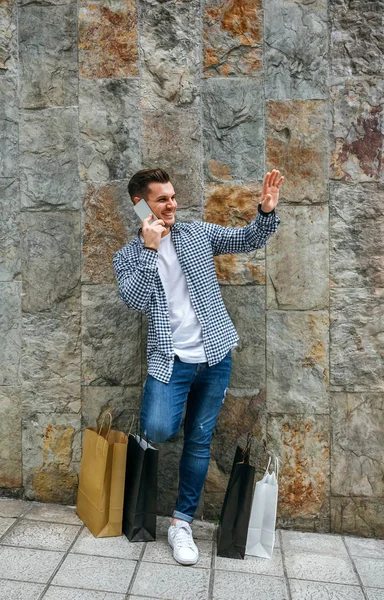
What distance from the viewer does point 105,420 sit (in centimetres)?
363

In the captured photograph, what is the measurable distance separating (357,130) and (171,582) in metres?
2.76

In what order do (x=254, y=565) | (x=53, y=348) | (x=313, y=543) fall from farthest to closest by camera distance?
(x=53, y=348)
(x=313, y=543)
(x=254, y=565)

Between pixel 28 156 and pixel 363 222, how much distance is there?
7.10ft

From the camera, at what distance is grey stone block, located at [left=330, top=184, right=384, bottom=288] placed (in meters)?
3.46

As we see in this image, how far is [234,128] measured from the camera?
3496mm

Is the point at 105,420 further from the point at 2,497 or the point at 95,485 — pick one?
the point at 2,497

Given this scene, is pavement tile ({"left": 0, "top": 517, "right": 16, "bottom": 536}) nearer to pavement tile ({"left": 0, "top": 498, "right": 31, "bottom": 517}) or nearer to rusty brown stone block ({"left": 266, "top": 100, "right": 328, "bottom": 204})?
pavement tile ({"left": 0, "top": 498, "right": 31, "bottom": 517})

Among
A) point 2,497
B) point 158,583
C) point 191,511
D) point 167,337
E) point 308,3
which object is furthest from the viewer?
point 2,497

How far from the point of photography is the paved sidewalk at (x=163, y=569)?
2.67 metres

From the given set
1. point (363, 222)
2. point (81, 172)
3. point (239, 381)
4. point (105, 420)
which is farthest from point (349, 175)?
point (105, 420)

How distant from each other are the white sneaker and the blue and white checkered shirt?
2.82ft


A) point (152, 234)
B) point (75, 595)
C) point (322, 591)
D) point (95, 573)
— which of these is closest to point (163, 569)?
point (95, 573)

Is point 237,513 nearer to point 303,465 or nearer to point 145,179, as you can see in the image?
point 303,465

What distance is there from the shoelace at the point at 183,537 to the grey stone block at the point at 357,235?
5.60 ft
